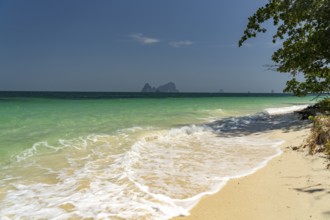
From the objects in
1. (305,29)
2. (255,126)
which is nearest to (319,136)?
(305,29)

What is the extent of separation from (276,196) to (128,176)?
9.99 feet

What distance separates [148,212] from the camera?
4.52 m

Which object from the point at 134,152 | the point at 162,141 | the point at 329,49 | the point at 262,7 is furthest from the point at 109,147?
the point at 329,49

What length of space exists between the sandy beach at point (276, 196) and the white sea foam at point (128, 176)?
325 mm

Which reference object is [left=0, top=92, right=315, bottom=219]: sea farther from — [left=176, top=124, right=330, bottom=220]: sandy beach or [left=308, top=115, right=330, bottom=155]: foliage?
[left=308, top=115, right=330, bottom=155]: foliage

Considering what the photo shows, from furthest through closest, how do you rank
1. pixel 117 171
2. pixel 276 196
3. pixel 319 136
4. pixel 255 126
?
pixel 255 126 → pixel 319 136 → pixel 117 171 → pixel 276 196

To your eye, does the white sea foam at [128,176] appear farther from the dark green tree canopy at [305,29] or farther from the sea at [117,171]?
the dark green tree canopy at [305,29]

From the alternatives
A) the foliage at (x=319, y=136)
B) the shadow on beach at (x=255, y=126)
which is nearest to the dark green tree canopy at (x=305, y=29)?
the foliage at (x=319, y=136)

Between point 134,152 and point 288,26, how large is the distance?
5.81 meters

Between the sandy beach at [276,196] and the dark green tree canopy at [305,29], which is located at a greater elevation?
the dark green tree canopy at [305,29]

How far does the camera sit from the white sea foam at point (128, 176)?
4750 mm

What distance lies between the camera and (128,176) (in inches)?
253

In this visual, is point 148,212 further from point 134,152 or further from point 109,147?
point 109,147

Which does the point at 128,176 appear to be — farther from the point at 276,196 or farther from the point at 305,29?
the point at 305,29
